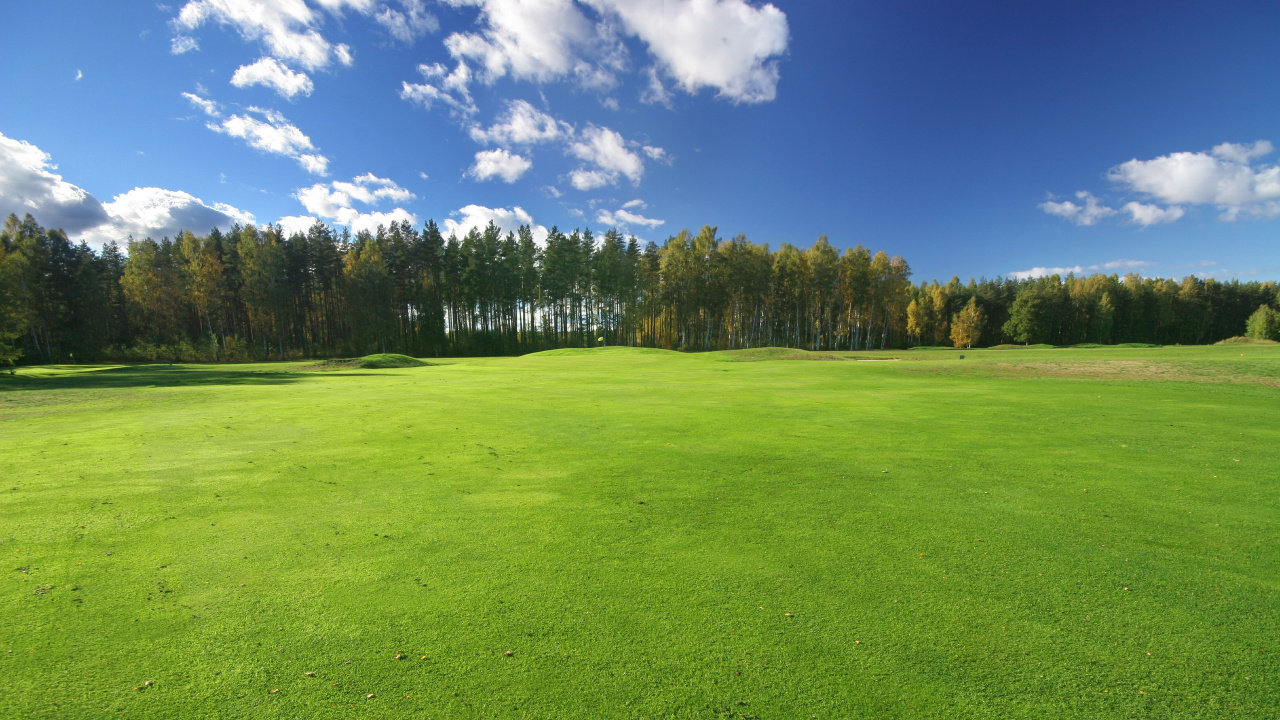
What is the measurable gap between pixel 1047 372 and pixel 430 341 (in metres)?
59.7

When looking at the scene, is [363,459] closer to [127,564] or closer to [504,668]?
[127,564]

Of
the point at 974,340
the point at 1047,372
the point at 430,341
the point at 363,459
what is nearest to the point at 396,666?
the point at 363,459

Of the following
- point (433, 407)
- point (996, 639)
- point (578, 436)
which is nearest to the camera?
point (996, 639)

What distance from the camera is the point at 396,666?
2748mm

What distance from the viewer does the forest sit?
48281 millimetres

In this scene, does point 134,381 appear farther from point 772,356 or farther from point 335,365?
point 772,356

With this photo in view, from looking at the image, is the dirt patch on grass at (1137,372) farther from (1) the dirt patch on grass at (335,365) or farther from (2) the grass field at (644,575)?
(1) the dirt patch on grass at (335,365)

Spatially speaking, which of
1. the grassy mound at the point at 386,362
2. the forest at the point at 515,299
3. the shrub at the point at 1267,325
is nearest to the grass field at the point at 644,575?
the grassy mound at the point at 386,362

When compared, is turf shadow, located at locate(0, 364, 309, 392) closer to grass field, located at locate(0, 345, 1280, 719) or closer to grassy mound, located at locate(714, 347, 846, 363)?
grass field, located at locate(0, 345, 1280, 719)

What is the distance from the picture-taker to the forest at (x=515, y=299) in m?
48.3

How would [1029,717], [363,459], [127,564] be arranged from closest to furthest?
[1029,717]
[127,564]
[363,459]

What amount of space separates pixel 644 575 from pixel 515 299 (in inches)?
2499

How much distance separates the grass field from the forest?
171 ft

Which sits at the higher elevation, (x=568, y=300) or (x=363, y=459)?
(x=568, y=300)
